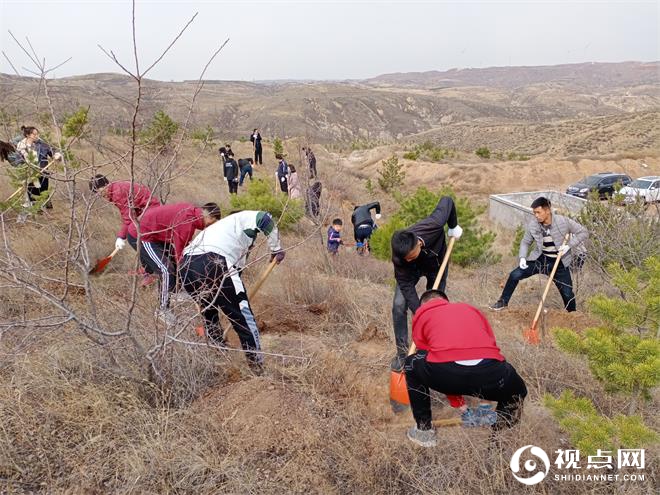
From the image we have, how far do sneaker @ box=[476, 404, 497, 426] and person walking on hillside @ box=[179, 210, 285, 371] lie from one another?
1.35 m

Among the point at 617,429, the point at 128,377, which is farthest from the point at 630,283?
the point at 128,377

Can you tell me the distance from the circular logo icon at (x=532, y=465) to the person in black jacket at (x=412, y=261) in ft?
3.30

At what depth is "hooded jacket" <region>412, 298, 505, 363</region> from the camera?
2295 millimetres

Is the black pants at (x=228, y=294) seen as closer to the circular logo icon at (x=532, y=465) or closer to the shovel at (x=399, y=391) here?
the shovel at (x=399, y=391)

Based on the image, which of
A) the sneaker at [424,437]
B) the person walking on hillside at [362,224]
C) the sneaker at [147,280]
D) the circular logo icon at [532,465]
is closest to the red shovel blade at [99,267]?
the sneaker at [147,280]

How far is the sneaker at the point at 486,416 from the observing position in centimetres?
252

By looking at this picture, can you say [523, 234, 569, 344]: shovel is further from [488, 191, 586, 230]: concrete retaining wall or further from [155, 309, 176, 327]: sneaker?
[488, 191, 586, 230]: concrete retaining wall

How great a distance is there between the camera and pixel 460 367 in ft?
7.46

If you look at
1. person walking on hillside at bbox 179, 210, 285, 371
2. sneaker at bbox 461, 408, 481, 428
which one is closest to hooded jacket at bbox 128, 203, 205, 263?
person walking on hillside at bbox 179, 210, 285, 371

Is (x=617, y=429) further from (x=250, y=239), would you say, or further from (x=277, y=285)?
(x=277, y=285)

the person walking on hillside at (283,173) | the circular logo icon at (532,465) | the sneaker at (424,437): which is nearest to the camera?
the circular logo icon at (532,465)

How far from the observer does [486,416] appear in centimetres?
256

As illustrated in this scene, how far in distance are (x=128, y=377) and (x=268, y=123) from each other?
65428mm

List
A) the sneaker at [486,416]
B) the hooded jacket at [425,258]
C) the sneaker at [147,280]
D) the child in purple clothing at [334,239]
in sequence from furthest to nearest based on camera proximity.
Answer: the child in purple clothing at [334,239] → the sneaker at [147,280] → the hooded jacket at [425,258] → the sneaker at [486,416]
